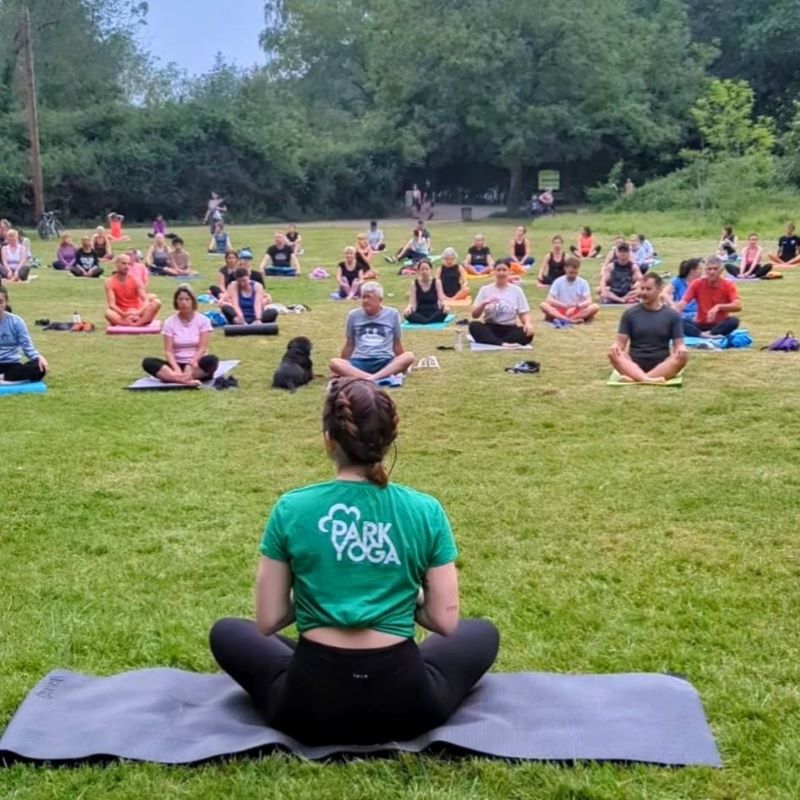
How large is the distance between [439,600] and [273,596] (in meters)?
0.52

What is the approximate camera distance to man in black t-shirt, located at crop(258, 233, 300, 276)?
2166 cm

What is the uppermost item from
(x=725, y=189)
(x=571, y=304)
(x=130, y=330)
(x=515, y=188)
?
(x=515, y=188)

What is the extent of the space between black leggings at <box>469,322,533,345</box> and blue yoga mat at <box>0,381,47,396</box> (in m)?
4.82

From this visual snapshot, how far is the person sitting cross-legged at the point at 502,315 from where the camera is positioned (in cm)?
1196

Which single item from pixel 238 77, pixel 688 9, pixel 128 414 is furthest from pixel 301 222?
pixel 128 414

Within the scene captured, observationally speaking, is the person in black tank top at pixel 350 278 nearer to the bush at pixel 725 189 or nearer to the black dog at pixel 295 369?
the black dog at pixel 295 369

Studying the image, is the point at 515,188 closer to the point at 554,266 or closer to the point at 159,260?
the point at 159,260

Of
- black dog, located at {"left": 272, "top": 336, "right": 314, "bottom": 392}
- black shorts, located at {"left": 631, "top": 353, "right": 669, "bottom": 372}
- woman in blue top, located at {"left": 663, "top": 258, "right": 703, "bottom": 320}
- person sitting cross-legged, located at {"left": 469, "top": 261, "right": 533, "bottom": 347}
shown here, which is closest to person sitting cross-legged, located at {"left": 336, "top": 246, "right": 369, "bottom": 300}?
person sitting cross-legged, located at {"left": 469, "top": 261, "right": 533, "bottom": 347}

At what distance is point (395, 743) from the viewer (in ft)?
11.1

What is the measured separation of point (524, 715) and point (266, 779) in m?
0.91

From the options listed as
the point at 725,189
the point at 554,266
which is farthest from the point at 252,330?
the point at 725,189

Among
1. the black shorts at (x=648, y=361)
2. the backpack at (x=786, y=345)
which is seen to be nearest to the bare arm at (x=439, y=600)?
the black shorts at (x=648, y=361)

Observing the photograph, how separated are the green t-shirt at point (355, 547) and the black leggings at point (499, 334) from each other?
Result: 350 inches

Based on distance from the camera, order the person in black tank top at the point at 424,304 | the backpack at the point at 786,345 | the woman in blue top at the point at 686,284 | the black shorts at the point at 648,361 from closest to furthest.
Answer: the black shorts at the point at 648,361 < the backpack at the point at 786,345 < the woman in blue top at the point at 686,284 < the person in black tank top at the point at 424,304
